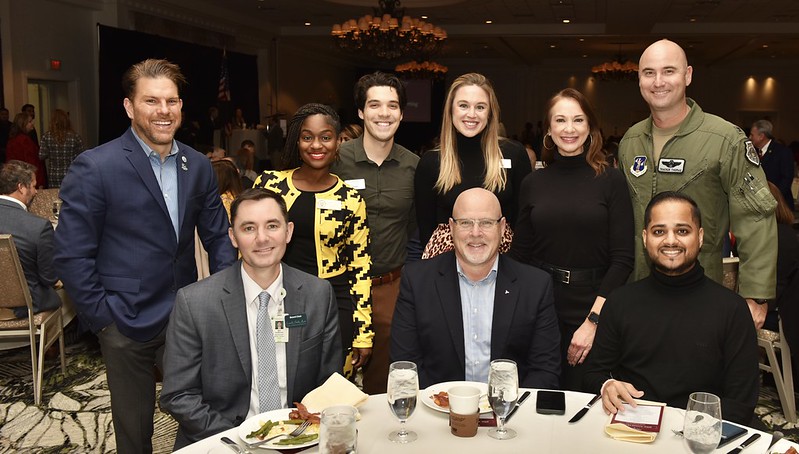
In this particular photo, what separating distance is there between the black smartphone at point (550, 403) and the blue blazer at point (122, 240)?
4.72 feet

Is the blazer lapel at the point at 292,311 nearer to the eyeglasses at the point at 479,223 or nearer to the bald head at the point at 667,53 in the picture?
the eyeglasses at the point at 479,223

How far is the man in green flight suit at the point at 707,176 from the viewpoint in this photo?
2.69 metres

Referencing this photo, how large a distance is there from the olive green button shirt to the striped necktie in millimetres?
993

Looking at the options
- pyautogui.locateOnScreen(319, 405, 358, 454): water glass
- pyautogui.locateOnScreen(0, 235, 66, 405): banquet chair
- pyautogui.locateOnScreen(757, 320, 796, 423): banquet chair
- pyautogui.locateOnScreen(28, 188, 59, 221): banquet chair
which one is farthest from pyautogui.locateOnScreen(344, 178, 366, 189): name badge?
pyautogui.locateOnScreen(28, 188, 59, 221): banquet chair

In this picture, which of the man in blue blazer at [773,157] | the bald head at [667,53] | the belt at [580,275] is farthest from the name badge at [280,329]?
the man in blue blazer at [773,157]

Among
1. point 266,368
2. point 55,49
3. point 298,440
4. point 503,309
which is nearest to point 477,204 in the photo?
point 503,309

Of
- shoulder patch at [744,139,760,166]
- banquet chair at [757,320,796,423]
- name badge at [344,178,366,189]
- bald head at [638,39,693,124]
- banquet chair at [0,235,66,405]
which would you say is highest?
bald head at [638,39,693,124]

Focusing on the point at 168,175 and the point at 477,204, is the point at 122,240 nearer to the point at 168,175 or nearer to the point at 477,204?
the point at 168,175

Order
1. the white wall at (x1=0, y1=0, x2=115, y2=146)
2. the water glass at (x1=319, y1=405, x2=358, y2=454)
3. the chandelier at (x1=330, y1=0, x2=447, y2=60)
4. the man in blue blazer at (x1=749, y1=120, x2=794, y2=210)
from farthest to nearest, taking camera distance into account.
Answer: the chandelier at (x1=330, y1=0, x2=447, y2=60) → the white wall at (x1=0, y1=0, x2=115, y2=146) → the man in blue blazer at (x1=749, y1=120, x2=794, y2=210) → the water glass at (x1=319, y1=405, x2=358, y2=454)

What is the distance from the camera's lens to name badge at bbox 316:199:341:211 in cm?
281

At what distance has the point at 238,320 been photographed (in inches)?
86.0

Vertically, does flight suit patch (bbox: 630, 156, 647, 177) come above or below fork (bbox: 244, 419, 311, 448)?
above

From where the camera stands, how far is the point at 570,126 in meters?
2.78

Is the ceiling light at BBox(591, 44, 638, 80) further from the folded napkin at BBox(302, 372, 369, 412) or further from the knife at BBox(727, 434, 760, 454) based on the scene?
the folded napkin at BBox(302, 372, 369, 412)
